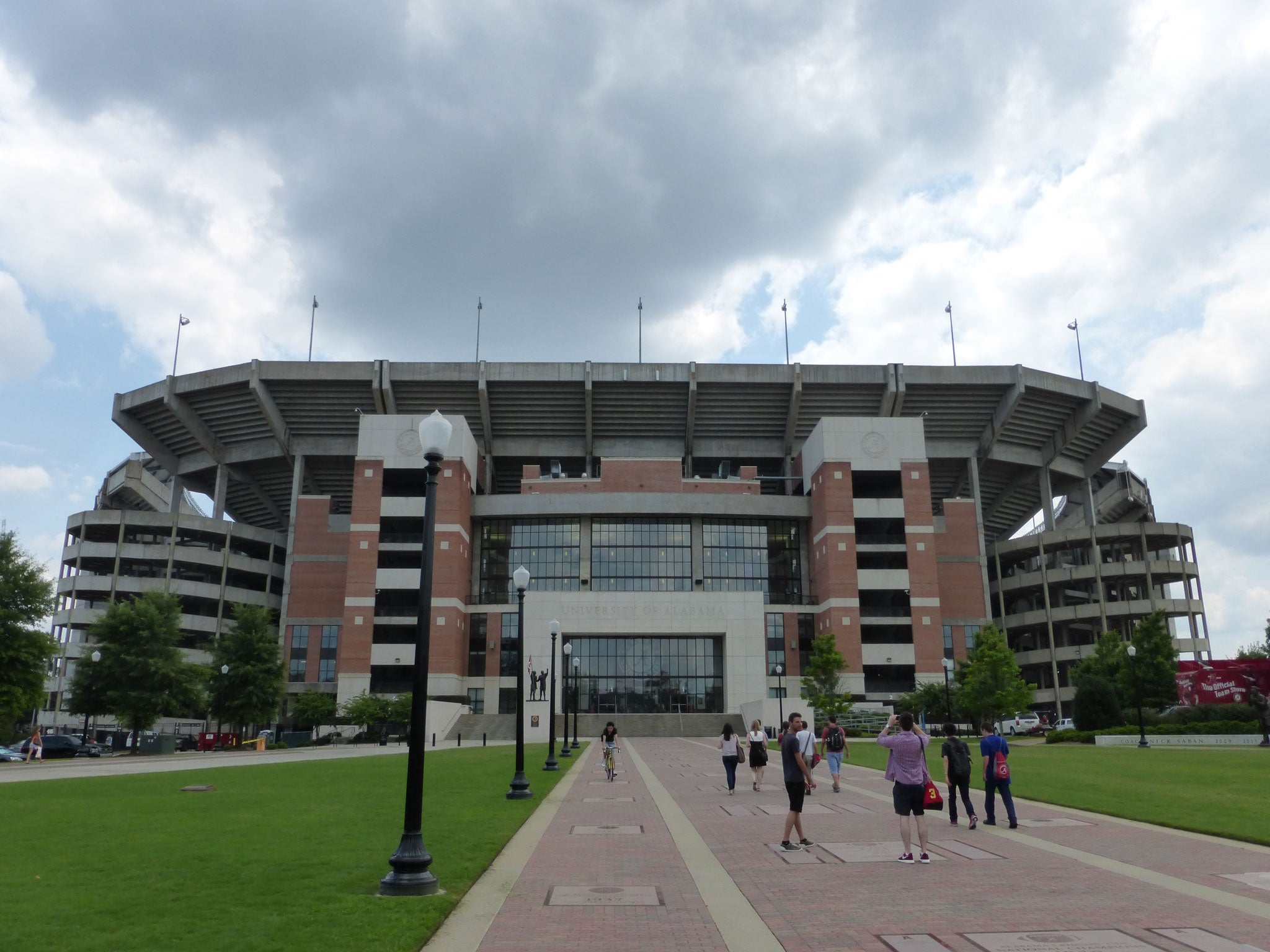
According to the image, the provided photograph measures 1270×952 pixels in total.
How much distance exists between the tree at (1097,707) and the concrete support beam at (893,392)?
35.2 metres

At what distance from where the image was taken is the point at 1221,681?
48031 millimetres

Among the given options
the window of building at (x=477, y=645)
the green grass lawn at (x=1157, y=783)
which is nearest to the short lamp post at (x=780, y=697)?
the green grass lawn at (x=1157, y=783)

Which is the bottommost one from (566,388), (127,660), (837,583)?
(127,660)

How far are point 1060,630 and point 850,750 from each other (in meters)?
60.8

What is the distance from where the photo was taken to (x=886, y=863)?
11578 mm

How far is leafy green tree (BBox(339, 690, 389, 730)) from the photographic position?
66.6 meters

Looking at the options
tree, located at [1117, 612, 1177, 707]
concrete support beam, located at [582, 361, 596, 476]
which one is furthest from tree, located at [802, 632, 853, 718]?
concrete support beam, located at [582, 361, 596, 476]

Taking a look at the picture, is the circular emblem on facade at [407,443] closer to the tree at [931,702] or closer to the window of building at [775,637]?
the window of building at [775,637]

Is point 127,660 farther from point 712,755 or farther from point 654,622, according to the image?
point 654,622

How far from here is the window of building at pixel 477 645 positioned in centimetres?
8081

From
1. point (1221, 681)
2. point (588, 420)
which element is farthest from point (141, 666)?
point (1221, 681)

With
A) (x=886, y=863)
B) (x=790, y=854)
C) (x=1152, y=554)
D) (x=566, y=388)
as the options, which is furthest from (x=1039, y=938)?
(x=1152, y=554)

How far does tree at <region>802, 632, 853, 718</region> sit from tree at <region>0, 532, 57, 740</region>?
46062mm

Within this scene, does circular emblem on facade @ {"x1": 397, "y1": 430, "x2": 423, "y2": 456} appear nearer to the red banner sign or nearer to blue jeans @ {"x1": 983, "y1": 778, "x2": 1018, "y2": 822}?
the red banner sign
